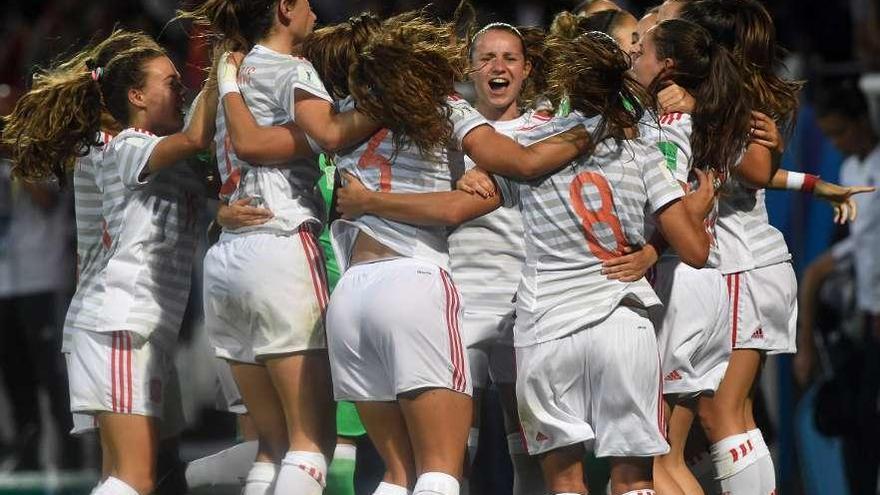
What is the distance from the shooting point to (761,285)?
5195 millimetres

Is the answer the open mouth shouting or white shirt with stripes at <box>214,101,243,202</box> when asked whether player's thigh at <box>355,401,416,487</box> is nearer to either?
white shirt with stripes at <box>214,101,243,202</box>

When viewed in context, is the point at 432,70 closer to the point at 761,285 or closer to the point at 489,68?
the point at 489,68

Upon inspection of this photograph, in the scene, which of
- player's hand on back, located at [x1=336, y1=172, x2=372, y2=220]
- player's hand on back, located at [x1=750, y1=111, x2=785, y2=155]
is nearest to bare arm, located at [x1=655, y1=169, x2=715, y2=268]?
player's hand on back, located at [x1=750, y1=111, x2=785, y2=155]

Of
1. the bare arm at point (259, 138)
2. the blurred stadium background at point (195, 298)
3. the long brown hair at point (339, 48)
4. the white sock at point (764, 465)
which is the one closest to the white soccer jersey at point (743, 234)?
the white sock at point (764, 465)

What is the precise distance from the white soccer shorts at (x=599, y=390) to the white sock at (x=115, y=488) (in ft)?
4.33

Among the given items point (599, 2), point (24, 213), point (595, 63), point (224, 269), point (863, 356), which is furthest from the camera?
point (24, 213)

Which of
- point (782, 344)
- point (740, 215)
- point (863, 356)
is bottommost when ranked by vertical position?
point (863, 356)

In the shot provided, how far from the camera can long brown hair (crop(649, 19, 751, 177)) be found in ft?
16.0

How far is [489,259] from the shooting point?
17.2 ft

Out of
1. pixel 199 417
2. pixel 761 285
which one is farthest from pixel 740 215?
pixel 199 417

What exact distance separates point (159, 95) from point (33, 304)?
3.63 metres

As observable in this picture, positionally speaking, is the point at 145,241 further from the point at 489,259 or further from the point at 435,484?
the point at 435,484

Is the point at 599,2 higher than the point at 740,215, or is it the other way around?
the point at 599,2

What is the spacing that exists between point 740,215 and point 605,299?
33.4 inches
